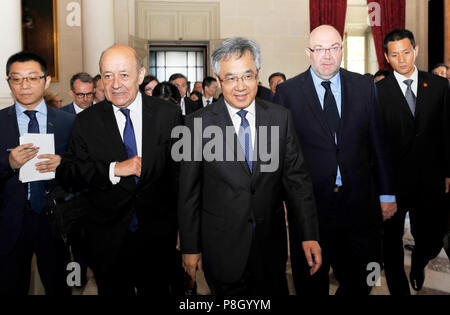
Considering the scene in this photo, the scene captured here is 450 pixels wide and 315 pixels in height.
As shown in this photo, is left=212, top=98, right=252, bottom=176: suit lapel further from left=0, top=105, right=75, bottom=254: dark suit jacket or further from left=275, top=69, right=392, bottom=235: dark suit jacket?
left=0, top=105, right=75, bottom=254: dark suit jacket

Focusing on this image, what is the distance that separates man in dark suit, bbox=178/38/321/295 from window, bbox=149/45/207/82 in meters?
8.48

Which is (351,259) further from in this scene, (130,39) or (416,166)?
(130,39)

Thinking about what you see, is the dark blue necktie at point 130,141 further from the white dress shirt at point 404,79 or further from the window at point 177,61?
the window at point 177,61

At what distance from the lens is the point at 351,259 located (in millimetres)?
2545

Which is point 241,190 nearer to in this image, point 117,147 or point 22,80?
point 117,147

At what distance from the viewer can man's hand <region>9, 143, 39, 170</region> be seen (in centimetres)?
216

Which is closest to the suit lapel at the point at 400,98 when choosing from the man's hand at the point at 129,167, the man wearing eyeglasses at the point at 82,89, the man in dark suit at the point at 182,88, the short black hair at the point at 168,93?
the short black hair at the point at 168,93

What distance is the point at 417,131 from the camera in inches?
121

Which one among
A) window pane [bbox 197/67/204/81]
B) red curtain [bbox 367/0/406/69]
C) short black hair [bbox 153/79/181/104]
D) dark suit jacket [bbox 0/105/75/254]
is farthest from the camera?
window pane [bbox 197/67/204/81]

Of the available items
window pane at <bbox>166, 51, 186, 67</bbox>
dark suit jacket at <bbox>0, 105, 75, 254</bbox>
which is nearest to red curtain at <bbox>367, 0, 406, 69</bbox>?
window pane at <bbox>166, 51, 186, 67</bbox>

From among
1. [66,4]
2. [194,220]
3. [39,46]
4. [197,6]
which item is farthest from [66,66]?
[194,220]

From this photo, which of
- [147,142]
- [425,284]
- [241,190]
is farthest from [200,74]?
[241,190]

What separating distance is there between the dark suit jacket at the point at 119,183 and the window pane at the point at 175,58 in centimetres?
830

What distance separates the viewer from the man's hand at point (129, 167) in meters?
2.08
